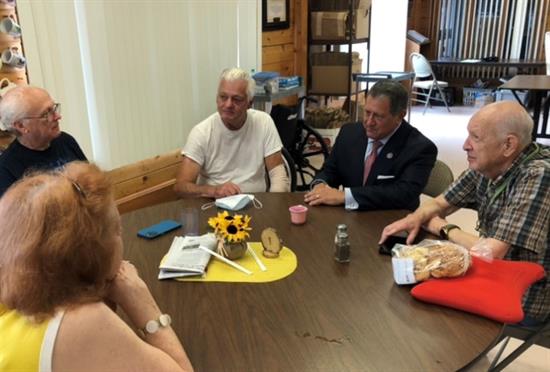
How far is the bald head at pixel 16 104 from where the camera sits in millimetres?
1993

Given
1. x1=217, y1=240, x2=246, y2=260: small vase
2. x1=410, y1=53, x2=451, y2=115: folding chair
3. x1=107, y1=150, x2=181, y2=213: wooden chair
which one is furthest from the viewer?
x1=410, y1=53, x2=451, y2=115: folding chair

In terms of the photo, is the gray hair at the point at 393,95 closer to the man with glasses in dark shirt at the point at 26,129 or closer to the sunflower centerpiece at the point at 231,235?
the sunflower centerpiece at the point at 231,235

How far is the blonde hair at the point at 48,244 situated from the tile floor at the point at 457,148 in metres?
1.15

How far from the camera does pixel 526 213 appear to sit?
1.56 meters

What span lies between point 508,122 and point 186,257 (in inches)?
45.1

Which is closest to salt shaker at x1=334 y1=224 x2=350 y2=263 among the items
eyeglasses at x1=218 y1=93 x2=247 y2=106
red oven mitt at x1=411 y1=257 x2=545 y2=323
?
red oven mitt at x1=411 y1=257 x2=545 y2=323

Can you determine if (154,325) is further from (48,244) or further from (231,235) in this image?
(231,235)

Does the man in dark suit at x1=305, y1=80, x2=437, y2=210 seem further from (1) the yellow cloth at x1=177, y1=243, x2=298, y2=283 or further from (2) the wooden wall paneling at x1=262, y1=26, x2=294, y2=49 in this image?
(2) the wooden wall paneling at x1=262, y1=26, x2=294, y2=49

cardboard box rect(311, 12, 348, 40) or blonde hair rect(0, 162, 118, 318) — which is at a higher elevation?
cardboard box rect(311, 12, 348, 40)

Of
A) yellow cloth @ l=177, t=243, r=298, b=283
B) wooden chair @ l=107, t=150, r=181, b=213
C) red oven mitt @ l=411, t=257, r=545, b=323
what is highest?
red oven mitt @ l=411, t=257, r=545, b=323

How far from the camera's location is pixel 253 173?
269 centimetres

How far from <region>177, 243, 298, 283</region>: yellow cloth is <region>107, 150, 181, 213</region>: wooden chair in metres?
1.32

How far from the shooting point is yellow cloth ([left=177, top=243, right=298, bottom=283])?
1.49 m

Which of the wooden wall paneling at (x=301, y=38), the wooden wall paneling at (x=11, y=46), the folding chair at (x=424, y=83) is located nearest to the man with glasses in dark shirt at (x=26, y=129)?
the wooden wall paneling at (x=11, y=46)
